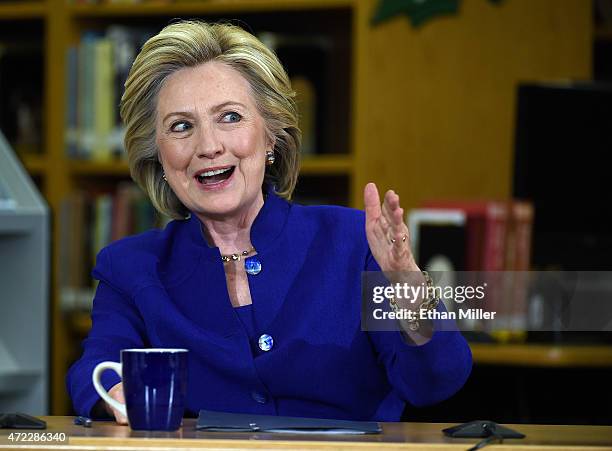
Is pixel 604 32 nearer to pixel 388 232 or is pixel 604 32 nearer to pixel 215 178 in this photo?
pixel 215 178

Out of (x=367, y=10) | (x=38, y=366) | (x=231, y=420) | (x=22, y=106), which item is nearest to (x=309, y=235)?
(x=231, y=420)

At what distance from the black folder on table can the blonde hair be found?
1.71ft

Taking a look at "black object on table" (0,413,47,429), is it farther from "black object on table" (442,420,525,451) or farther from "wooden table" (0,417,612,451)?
"black object on table" (442,420,525,451)

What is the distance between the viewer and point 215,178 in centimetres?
157

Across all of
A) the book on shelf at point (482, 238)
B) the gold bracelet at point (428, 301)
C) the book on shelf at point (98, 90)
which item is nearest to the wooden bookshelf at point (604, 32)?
the book on shelf at point (482, 238)

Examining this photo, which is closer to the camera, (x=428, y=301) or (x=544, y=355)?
(x=428, y=301)

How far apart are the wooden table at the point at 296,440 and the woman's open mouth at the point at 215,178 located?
1.43 feet

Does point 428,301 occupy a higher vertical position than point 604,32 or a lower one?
lower

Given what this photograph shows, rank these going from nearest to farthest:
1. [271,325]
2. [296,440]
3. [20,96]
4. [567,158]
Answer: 1. [296,440]
2. [271,325]
3. [567,158]
4. [20,96]

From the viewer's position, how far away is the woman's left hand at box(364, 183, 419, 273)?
1209 mm

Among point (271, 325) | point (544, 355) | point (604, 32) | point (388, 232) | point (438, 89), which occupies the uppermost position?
point (604, 32)

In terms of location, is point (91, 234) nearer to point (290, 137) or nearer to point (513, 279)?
point (513, 279)

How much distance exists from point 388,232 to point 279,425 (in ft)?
0.81

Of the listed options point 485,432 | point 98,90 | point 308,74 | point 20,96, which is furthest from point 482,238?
point 485,432
